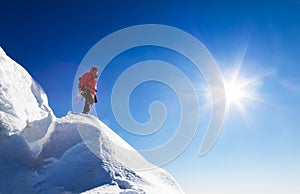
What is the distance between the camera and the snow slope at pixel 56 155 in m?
10.6

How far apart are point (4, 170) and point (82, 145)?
10.0ft

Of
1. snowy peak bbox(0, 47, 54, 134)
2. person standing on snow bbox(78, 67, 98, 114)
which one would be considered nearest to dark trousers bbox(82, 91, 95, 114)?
person standing on snow bbox(78, 67, 98, 114)

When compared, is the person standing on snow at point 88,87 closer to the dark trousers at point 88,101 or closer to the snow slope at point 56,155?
the dark trousers at point 88,101

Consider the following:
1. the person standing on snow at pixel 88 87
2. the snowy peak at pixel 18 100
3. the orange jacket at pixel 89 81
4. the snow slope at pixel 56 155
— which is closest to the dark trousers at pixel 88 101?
the person standing on snow at pixel 88 87

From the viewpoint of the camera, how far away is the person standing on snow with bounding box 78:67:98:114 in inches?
695

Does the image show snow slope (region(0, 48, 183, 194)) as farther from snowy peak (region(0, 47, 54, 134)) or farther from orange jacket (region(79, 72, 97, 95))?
orange jacket (region(79, 72, 97, 95))

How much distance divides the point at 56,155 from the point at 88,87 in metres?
6.73

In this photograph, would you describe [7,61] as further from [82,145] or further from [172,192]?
[172,192]

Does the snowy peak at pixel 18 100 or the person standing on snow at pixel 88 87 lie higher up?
the person standing on snow at pixel 88 87

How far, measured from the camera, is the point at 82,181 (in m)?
10.8

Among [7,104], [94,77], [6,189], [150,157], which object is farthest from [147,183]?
[94,77]

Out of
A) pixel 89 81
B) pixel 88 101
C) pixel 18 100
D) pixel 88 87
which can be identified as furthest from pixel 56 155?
pixel 89 81

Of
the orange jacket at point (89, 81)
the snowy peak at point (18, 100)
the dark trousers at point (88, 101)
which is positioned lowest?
the snowy peak at point (18, 100)

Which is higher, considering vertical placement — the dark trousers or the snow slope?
the dark trousers
